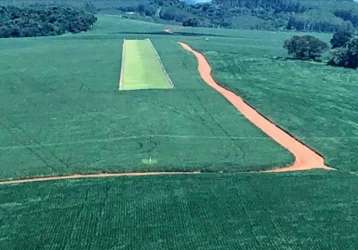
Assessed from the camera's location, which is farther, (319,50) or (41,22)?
(41,22)

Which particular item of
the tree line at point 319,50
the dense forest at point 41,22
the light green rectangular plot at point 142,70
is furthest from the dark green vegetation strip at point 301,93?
the dense forest at point 41,22

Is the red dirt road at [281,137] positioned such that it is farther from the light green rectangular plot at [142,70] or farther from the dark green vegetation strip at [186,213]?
the light green rectangular plot at [142,70]

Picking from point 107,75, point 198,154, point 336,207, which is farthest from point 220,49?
point 336,207

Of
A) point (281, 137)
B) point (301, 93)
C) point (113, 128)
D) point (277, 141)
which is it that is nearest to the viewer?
point (277, 141)

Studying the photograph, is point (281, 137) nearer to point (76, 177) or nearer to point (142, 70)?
point (76, 177)

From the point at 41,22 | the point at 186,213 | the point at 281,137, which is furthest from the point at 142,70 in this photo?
the point at 41,22

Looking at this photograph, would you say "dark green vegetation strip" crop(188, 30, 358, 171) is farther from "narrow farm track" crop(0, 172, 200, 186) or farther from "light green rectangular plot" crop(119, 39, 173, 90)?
"narrow farm track" crop(0, 172, 200, 186)

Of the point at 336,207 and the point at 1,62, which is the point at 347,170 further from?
the point at 1,62
